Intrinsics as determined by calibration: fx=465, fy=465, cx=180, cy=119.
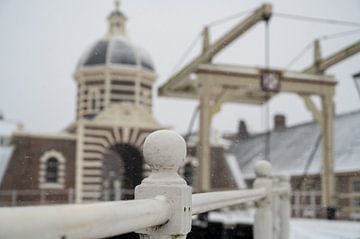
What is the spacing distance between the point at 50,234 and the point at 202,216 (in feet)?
24.5

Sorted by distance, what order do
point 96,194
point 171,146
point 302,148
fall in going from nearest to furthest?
point 171,146, point 96,194, point 302,148

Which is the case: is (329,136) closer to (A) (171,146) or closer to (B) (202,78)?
(B) (202,78)

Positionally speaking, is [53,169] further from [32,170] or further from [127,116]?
[127,116]

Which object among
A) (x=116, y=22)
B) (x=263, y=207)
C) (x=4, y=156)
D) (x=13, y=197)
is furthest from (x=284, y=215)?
(x=116, y=22)

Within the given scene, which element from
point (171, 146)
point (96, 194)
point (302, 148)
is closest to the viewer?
point (171, 146)

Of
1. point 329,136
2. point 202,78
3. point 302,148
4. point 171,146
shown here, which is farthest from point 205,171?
point 302,148

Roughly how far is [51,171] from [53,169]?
11cm

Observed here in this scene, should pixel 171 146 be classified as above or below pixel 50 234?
above

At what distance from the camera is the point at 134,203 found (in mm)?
822

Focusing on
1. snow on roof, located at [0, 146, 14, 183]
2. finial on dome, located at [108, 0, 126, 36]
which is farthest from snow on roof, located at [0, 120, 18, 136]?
snow on roof, located at [0, 146, 14, 183]

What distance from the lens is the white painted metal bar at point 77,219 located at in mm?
499

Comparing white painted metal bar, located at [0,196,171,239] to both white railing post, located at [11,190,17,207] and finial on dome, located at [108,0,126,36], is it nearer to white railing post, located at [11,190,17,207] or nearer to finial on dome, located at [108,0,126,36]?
white railing post, located at [11,190,17,207]

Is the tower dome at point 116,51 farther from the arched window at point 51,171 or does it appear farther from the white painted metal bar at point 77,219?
the white painted metal bar at point 77,219

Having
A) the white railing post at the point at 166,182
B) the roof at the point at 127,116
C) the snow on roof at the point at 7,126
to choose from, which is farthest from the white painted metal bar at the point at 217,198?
the snow on roof at the point at 7,126
